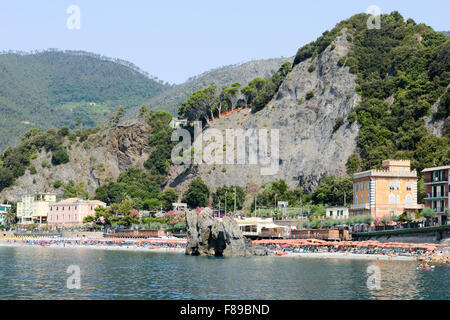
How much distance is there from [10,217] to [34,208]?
6.38 meters

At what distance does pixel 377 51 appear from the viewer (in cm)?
14162

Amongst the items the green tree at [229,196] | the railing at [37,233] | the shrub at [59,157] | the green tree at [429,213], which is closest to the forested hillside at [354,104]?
the green tree at [229,196]

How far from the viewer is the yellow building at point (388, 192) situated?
306 feet

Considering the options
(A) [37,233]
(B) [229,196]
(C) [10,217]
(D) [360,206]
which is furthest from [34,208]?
(D) [360,206]

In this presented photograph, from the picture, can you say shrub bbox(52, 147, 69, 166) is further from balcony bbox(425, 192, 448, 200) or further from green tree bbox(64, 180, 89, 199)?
balcony bbox(425, 192, 448, 200)

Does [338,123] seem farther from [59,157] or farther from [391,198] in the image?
[59,157]

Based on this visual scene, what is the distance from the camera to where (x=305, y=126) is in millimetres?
140250

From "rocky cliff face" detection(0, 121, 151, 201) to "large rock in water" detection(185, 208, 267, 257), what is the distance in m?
90.3

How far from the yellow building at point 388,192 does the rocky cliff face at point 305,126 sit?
79.6 ft

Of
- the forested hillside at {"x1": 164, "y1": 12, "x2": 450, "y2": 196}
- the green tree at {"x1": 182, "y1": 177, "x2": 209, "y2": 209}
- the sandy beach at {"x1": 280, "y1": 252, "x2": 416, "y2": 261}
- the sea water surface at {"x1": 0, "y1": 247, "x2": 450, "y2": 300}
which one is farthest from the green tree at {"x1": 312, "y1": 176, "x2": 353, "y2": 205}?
the sea water surface at {"x1": 0, "y1": 247, "x2": 450, "y2": 300}

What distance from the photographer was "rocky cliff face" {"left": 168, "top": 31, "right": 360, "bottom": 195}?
12500 centimetres

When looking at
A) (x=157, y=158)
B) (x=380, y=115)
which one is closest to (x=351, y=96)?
(x=380, y=115)

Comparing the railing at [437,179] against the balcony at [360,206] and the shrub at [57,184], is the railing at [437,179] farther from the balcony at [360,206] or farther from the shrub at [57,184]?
the shrub at [57,184]
